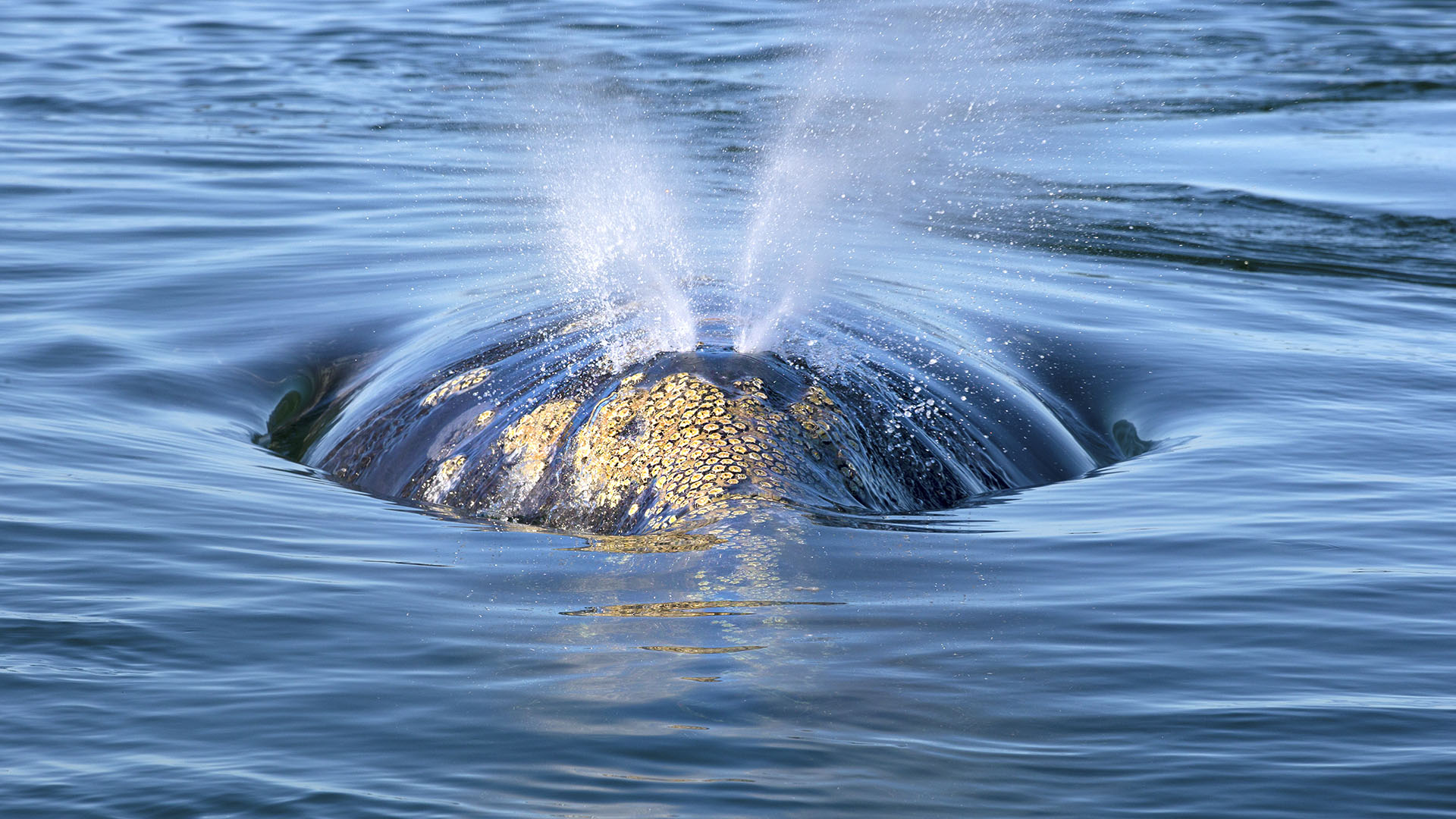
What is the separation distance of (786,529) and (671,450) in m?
0.59

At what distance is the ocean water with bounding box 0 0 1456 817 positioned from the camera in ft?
12.3

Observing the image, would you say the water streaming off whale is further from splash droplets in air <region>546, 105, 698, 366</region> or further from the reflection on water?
the reflection on water

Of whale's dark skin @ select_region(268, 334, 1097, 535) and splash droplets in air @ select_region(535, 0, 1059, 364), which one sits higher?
splash droplets in air @ select_region(535, 0, 1059, 364)

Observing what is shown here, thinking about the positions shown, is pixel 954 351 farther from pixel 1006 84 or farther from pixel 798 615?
pixel 1006 84

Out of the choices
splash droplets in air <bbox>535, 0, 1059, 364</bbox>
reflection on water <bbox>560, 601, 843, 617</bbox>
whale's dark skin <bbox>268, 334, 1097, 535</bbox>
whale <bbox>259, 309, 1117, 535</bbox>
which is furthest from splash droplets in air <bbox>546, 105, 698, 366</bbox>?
reflection on water <bbox>560, 601, 843, 617</bbox>

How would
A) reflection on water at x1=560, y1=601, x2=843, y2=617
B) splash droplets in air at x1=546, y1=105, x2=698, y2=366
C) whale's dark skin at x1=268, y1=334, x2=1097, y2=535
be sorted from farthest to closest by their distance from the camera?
1. splash droplets in air at x1=546, y1=105, x2=698, y2=366
2. whale's dark skin at x1=268, y1=334, x2=1097, y2=535
3. reflection on water at x1=560, y1=601, x2=843, y2=617

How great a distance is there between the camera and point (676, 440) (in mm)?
5348

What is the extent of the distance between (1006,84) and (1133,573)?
13927 mm

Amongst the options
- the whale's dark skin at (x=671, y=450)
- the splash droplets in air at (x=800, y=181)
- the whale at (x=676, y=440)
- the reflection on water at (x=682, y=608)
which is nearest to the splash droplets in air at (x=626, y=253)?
the splash droplets in air at (x=800, y=181)

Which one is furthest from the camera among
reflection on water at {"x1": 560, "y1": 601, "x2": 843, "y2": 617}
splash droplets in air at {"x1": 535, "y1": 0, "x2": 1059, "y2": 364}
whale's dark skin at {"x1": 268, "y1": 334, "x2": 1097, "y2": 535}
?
splash droplets in air at {"x1": 535, "y1": 0, "x2": 1059, "y2": 364}

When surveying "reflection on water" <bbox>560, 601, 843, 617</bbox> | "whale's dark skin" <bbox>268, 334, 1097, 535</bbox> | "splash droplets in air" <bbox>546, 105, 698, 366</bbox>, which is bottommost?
"reflection on water" <bbox>560, 601, 843, 617</bbox>

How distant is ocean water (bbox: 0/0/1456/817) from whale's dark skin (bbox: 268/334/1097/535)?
16 centimetres

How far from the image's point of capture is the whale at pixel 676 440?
5270mm

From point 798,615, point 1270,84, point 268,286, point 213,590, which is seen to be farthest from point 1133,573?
point 1270,84
